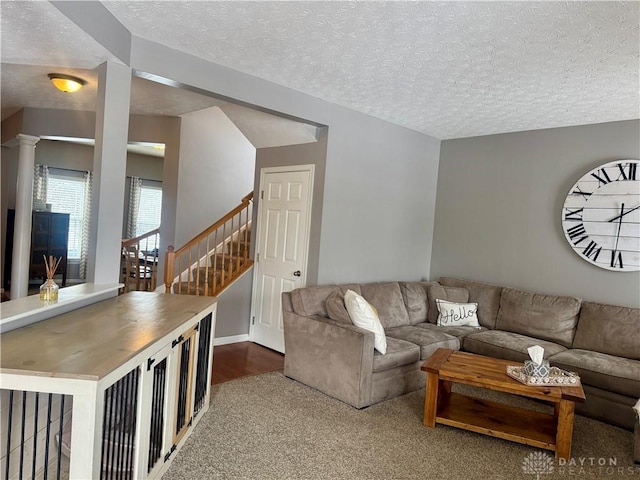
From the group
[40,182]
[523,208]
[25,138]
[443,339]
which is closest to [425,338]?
[443,339]

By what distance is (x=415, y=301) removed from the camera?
454 centimetres

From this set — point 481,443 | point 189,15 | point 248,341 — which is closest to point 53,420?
point 189,15

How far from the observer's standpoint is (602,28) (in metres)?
2.29

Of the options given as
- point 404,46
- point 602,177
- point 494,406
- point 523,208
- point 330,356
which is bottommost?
point 494,406

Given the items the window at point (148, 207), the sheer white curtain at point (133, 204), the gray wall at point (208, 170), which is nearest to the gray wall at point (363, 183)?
the gray wall at point (208, 170)

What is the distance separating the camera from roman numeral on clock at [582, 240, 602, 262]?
4066 mm

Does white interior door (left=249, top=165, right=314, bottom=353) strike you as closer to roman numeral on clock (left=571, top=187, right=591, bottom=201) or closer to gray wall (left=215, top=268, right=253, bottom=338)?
gray wall (left=215, top=268, right=253, bottom=338)

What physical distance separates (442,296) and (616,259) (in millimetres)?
1666

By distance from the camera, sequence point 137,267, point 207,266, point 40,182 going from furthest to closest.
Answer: point 40,182, point 137,267, point 207,266

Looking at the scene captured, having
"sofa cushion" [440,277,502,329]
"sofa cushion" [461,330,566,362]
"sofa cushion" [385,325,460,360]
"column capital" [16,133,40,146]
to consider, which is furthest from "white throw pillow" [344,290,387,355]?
"column capital" [16,133,40,146]

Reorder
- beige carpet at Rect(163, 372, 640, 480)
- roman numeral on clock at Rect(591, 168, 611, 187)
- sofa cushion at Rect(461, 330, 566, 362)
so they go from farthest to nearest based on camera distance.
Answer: roman numeral on clock at Rect(591, 168, 611, 187) < sofa cushion at Rect(461, 330, 566, 362) < beige carpet at Rect(163, 372, 640, 480)

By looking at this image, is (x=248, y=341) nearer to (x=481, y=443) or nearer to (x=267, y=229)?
(x=267, y=229)

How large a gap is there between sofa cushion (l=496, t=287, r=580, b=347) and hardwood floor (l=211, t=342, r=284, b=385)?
2.39m

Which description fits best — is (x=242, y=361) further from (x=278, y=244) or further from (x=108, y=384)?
(x=108, y=384)
